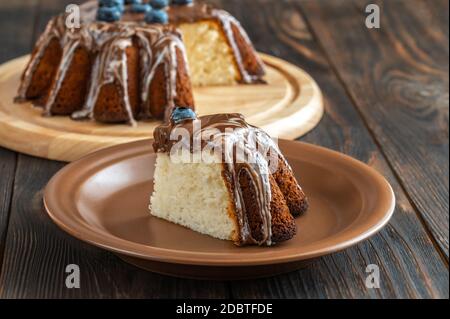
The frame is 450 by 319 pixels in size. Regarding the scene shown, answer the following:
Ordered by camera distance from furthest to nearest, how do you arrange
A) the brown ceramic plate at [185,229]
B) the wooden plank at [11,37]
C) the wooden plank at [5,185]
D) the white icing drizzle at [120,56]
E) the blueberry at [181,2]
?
the blueberry at [181,2], the white icing drizzle at [120,56], the wooden plank at [11,37], the wooden plank at [5,185], the brown ceramic plate at [185,229]

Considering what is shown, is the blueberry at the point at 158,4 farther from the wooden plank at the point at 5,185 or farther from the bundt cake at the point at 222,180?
the bundt cake at the point at 222,180

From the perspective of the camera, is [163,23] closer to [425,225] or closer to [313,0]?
[425,225]

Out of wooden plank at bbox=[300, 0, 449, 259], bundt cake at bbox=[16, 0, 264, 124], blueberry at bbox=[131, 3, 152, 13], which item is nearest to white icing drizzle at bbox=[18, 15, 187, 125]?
bundt cake at bbox=[16, 0, 264, 124]

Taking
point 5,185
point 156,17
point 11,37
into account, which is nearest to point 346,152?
point 156,17

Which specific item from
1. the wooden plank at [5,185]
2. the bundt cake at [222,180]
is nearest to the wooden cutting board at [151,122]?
the wooden plank at [5,185]

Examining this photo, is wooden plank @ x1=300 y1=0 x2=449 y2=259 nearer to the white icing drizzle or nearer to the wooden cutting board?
the wooden cutting board

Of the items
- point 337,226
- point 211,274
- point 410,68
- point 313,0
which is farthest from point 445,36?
point 211,274
